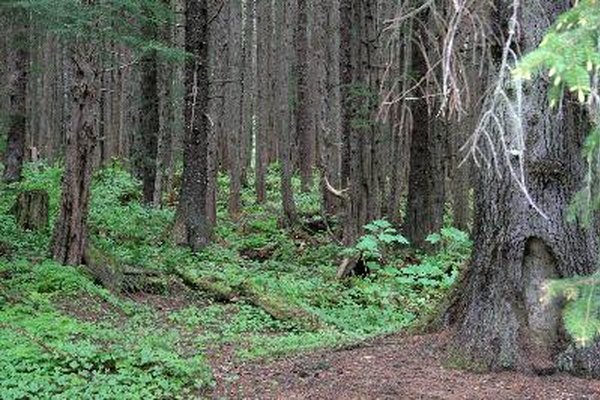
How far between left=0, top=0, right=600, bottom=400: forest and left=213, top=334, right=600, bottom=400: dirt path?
0.07 feet

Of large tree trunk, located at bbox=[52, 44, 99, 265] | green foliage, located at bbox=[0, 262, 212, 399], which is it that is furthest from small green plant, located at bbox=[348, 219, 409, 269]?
large tree trunk, located at bbox=[52, 44, 99, 265]

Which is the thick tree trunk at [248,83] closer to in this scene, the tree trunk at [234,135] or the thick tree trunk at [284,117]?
the thick tree trunk at [284,117]

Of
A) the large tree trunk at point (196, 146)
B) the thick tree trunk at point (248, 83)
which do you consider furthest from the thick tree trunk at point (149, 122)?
Answer: the thick tree trunk at point (248, 83)

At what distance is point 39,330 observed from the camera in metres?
7.19

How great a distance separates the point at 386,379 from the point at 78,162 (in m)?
6.20

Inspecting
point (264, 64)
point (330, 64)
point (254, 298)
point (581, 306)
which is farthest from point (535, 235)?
point (264, 64)

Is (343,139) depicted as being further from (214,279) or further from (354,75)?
(214,279)

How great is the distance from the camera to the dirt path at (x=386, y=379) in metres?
5.16

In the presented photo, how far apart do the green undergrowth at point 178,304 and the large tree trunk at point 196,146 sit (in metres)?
0.47

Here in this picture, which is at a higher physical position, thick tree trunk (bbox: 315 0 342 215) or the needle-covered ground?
thick tree trunk (bbox: 315 0 342 215)

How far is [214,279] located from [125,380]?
5074 mm

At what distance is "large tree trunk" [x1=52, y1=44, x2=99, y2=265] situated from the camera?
1001 centimetres

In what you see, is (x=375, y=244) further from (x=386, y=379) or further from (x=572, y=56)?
(x=572, y=56)

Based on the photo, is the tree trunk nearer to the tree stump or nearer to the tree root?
the tree stump
